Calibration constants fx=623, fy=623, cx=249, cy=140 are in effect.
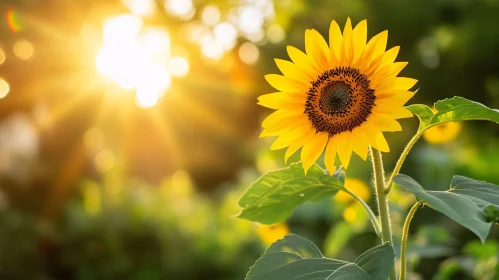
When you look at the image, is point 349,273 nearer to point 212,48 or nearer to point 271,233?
point 271,233

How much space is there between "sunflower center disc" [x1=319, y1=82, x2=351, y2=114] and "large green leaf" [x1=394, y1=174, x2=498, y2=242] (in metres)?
0.20

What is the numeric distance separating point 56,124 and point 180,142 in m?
4.93

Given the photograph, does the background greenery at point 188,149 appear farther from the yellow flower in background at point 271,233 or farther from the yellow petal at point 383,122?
the yellow petal at point 383,122

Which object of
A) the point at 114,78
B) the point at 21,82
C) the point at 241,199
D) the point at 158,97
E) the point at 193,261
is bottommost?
the point at 241,199

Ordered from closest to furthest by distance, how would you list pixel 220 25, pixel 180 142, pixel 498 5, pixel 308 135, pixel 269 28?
pixel 308 135 → pixel 498 5 → pixel 269 28 → pixel 220 25 → pixel 180 142

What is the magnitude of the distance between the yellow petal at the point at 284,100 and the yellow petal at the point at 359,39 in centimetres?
10

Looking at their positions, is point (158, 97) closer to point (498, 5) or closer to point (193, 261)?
point (498, 5)

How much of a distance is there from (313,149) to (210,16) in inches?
408

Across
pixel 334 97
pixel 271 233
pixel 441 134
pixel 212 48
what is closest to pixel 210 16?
pixel 212 48

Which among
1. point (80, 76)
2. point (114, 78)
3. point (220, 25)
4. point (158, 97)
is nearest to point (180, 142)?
point (158, 97)

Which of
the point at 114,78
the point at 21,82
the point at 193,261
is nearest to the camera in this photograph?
the point at 193,261

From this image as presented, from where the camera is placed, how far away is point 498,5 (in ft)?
26.5

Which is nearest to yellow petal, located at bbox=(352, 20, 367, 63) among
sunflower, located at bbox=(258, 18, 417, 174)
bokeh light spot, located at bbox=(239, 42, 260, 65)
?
sunflower, located at bbox=(258, 18, 417, 174)

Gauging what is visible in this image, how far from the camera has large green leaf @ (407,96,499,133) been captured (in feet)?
2.80
